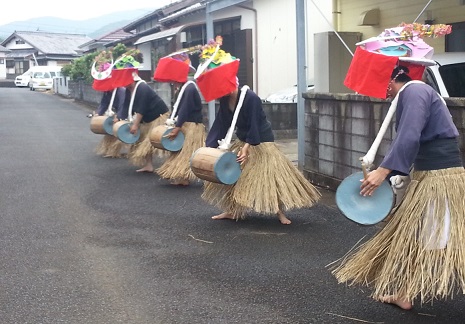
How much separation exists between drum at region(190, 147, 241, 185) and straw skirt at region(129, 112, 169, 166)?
320cm

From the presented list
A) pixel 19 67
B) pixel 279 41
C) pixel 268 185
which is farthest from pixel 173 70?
pixel 19 67

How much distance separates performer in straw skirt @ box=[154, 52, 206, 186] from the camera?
844 centimetres

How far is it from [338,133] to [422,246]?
14.1 feet

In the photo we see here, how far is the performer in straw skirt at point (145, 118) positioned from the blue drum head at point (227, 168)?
11.0 feet

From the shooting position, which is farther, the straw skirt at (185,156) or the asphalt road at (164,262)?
the straw skirt at (185,156)

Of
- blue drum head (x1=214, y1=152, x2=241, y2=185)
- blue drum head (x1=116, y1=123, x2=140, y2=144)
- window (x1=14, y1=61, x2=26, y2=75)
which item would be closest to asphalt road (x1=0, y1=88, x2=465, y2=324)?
blue drum head (x1=214, y1=152, x2=241, y2=185)

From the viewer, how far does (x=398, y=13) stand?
42.2ft

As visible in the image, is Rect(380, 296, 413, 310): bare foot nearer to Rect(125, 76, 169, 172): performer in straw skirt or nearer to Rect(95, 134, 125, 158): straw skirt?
Rect(125, 76, 169, 172): performer in straw skirt

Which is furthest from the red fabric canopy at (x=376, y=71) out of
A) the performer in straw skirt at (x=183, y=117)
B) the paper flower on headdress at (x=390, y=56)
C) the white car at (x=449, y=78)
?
the performer in straw skirt at (x=183, y=117)

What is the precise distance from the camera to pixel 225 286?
4730mm

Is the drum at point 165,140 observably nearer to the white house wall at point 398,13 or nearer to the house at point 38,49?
the white house wall at point 398,13

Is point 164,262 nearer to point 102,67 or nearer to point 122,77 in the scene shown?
point 122,77

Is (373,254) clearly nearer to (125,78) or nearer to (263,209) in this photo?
(263,209)

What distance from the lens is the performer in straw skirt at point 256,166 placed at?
20.4ft
